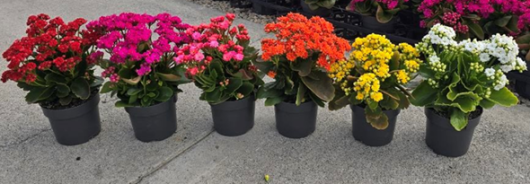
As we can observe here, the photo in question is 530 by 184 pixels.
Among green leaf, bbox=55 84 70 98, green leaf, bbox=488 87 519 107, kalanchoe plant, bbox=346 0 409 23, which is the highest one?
green leaf, bbox=488 87 519 107

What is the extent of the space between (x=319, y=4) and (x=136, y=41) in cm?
242

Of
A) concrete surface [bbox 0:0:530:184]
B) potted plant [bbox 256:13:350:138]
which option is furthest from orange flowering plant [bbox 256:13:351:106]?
concrete surface [bbox 0:0:530:184]

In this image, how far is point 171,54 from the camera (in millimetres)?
2840

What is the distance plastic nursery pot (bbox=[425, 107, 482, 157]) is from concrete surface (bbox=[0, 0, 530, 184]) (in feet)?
0.17

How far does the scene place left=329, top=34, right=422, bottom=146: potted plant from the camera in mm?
2486

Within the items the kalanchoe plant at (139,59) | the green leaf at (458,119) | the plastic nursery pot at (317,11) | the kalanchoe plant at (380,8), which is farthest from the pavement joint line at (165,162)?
the plastic nursery pot at (317,11)

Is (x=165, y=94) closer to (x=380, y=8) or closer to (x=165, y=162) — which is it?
(x=165, y=162)

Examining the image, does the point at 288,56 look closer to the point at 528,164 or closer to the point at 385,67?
the point at 385,67

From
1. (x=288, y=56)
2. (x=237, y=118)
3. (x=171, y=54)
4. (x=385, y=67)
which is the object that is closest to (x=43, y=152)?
(x=171, y=54)

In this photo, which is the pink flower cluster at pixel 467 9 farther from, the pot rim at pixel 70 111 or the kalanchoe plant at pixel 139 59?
the pot rim at pixel 70 111

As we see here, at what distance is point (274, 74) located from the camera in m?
2.61

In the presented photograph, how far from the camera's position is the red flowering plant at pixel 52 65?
2539 mm

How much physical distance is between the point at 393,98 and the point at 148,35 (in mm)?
1407

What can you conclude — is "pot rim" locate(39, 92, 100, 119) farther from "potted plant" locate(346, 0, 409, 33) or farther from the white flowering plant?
"potted plant" locate(346, 0, 409, 33)
